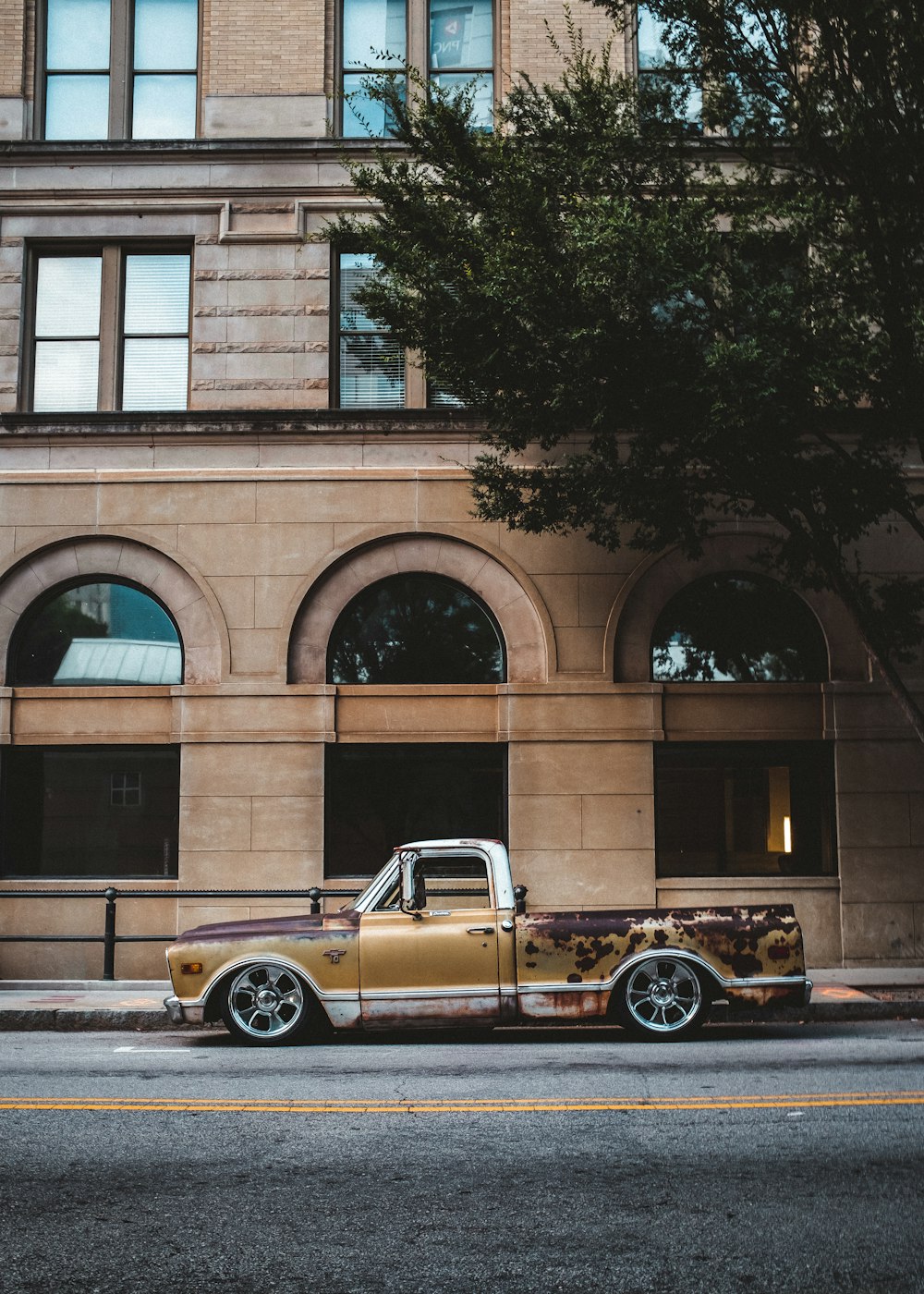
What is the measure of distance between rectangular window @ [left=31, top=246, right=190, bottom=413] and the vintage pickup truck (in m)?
8.57

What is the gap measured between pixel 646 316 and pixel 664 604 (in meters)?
4.82

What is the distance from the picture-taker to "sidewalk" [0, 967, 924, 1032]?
37.2ft

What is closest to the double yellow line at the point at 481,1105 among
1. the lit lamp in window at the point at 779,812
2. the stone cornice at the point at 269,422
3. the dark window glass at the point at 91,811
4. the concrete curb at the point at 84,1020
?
the concrete curb at the point at 84,1020

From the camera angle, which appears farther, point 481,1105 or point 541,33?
point 541,33

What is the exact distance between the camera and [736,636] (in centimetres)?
1526

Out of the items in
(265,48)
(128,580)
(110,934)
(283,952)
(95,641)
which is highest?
(265,48)

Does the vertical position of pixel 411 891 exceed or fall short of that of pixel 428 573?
it falls short

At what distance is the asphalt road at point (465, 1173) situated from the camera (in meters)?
4.53

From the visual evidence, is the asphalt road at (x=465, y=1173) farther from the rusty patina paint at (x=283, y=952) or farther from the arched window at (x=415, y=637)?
the arched window at (x=415, y=637)

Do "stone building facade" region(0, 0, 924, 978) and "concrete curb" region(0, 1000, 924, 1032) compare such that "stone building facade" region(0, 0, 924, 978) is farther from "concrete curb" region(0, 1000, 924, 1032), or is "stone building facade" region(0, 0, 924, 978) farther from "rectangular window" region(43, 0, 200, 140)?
"concrete curb" region(0, 1000, 924, 1032)

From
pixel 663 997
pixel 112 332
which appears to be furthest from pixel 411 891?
pixel 112 332

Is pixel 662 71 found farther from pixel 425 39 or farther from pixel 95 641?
pixel 95 641

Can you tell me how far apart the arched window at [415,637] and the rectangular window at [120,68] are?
22.2 feet

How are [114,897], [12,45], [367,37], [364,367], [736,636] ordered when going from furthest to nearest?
1. [367,37]
2. [12,45]
3. [364,367]
4. [736,636]
5. [114,897]
